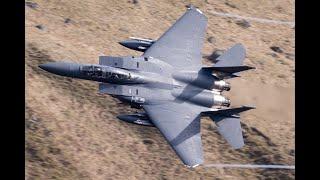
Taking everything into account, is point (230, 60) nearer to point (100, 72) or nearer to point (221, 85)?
point (221, 85)

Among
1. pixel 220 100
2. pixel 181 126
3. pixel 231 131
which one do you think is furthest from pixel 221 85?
pixel 181 126

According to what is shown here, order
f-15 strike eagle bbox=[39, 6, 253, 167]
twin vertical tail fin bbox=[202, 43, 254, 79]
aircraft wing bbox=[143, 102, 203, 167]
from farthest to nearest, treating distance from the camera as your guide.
Result: twin vertical tail fin bbox=[202, 43, 254, 79]
f-15 strike eagle bbox=[39, 6, 253, 167]
aircraft wing bbox=[143, 102, 203, 167]

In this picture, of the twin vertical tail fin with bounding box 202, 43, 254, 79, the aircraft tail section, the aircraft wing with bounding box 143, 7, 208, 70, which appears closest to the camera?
the twin vertical tail fin with bounding box 202, 43, 254, 79

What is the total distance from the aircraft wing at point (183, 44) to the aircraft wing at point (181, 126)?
2489 mm

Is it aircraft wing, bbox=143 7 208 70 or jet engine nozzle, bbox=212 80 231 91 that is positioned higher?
aircraft wing, bbox=143 7 208 70

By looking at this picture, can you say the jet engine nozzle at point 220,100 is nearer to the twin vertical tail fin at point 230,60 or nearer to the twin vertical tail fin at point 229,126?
the twin vertical tail fin at point 229,126

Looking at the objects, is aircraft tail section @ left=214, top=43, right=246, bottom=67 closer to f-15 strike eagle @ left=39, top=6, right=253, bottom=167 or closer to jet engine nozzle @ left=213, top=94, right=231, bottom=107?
f-15 strike eagle @ left=39, top=6, right=253, bottom=167

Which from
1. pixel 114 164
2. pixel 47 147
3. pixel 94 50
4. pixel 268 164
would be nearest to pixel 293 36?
pixel 268 164

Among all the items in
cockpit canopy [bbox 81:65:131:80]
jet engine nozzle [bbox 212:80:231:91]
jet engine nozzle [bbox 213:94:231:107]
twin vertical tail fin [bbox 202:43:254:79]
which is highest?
twin vertical tail fin [bbox 202:43:254:79]

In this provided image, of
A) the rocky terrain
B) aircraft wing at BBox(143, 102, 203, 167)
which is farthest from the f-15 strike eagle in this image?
the rocky terrain

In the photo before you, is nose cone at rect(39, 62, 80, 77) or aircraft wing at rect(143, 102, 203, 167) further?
nose cone at rect(39, 62, 80, 77)

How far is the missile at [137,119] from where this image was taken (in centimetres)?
3092

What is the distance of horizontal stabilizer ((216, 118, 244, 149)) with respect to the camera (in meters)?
30.3
